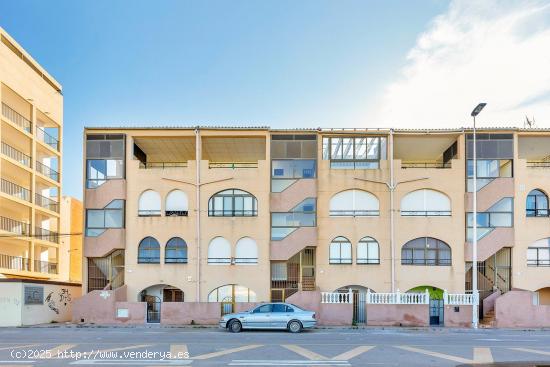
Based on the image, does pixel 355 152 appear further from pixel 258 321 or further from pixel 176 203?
pixel 258 321

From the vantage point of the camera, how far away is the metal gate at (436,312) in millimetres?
29047

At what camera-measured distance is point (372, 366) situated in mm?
14062

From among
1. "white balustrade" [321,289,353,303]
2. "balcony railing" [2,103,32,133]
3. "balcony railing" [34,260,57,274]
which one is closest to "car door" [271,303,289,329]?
"white balustrade" [321,289,353,303]

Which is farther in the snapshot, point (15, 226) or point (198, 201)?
point (15, 226)

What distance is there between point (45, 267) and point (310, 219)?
82.3ft

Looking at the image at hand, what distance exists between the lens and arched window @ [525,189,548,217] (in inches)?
1287

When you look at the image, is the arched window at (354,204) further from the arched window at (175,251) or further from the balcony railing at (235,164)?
the arched window at (175,251)

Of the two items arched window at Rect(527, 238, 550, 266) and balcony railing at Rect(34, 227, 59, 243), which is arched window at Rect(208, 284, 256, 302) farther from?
balcony railing at Rect(34, 227, 59, 243)

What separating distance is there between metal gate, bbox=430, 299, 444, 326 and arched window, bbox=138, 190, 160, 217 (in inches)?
680

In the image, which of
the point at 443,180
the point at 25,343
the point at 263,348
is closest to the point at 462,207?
the point at 443,180

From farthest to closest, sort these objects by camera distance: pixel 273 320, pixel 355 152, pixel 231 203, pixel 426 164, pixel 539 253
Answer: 1. pixel 426 164
2. pixel 355 152
3. pixel 231 203
4. pixel 539 253
5. pixel 273 320

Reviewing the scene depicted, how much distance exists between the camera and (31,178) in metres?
42.5

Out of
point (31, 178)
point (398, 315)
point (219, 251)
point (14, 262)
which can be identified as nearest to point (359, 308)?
point (398, 315)

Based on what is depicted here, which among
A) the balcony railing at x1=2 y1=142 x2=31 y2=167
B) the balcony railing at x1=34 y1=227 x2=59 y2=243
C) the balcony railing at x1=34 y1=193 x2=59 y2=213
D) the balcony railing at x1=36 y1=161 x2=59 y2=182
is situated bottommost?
the balcony railing at x1=34 y1=227 x2=59 y2=243
